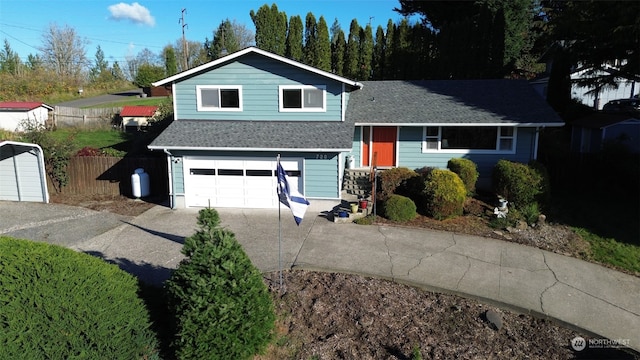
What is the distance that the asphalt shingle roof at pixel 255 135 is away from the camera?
14109mm

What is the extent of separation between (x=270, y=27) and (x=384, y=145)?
64.3 feet

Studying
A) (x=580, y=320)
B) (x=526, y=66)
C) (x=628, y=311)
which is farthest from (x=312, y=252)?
(x=526, y=66)

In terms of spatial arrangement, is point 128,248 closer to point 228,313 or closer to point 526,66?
point 228,313

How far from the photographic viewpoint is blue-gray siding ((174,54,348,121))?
50.1ft

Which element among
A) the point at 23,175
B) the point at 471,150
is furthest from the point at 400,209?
the point at 23,175

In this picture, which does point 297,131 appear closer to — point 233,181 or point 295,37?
point 233,181

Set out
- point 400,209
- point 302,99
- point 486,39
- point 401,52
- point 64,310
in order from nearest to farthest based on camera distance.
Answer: point 64,310 → point 400,209 → point 302,99 → point 486,39 → point 401,52

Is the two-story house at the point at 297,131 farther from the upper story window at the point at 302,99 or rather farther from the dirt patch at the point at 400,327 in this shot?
the dirt patch at the point at 400,327

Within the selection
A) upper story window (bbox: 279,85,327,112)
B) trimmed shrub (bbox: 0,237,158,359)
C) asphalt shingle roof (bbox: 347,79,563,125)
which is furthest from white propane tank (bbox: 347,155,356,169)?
trimmed shrub (bbox: 0,237,158,359)

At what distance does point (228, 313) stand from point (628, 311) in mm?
7843

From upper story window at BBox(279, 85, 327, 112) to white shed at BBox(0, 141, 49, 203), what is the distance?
9.64 metres

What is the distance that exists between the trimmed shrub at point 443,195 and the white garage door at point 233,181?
4.55 meters

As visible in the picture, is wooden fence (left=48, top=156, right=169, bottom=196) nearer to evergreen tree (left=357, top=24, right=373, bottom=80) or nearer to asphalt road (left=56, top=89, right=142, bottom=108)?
evergreen tree (left=357, top=24, right=373, bottom=80)

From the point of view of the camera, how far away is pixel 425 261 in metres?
10.3
